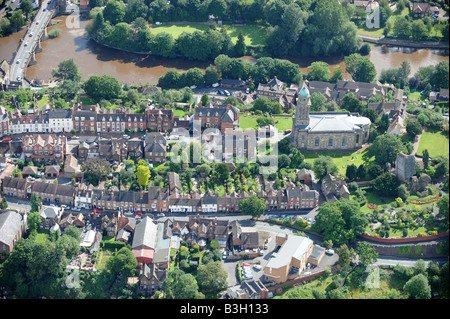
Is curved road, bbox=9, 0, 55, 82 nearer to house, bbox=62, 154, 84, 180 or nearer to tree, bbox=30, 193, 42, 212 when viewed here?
house, bbox=62, 154, 84, 180

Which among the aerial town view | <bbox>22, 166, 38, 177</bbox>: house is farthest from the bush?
<bbox>22, 166, 38, 177</bbox>: house

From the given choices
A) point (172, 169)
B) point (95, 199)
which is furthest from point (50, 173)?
point (172, 169)

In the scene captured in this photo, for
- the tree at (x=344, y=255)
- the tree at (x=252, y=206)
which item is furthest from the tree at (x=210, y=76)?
the tree at (x=344, y=255)

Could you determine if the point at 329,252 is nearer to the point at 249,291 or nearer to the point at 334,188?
the point at 334,188

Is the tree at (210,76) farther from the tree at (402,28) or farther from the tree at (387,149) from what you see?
the tree at (402,28)

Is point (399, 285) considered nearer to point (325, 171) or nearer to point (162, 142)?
point (325, 171)

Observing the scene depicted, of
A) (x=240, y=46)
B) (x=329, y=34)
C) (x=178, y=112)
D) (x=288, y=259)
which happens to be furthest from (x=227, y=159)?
(x=329, y=34)
